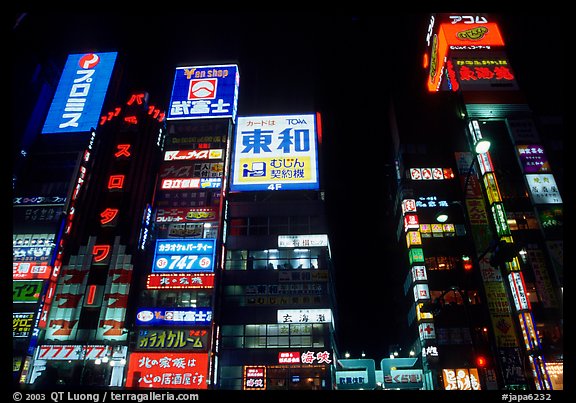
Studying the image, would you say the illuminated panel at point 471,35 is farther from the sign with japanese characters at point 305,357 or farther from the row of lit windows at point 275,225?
the sign with japanese characters at point 305,357

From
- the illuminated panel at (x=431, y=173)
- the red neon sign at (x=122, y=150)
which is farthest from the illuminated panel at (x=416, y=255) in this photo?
the red neon sign at (x=122, y=150)

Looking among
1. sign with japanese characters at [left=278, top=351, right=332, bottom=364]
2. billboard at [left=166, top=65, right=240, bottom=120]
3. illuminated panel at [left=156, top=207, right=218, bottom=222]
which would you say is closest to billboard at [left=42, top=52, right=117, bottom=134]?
billboard at [left=166, top=65, right=240, bottom=120]

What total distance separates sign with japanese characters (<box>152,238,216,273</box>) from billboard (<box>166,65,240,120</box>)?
14.3m

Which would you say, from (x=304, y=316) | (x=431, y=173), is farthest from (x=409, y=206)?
(x=304, y=316)

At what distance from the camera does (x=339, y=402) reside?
4.03m

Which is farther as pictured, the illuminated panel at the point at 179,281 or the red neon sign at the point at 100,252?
the red neon sign at the point at 100,252

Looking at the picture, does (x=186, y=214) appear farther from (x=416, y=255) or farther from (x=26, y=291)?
(x=416, y=255)

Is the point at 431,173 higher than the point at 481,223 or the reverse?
higher

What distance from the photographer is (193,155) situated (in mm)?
41938

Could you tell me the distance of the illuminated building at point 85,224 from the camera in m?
32.9

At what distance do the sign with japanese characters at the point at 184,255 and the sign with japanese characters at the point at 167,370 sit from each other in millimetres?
7289

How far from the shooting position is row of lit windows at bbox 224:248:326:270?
43.0 m

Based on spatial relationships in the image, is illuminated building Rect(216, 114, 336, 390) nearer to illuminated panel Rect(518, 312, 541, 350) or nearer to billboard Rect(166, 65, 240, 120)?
billboard Rect(166, 65, 240, 120)

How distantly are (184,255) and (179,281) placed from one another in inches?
99.6
